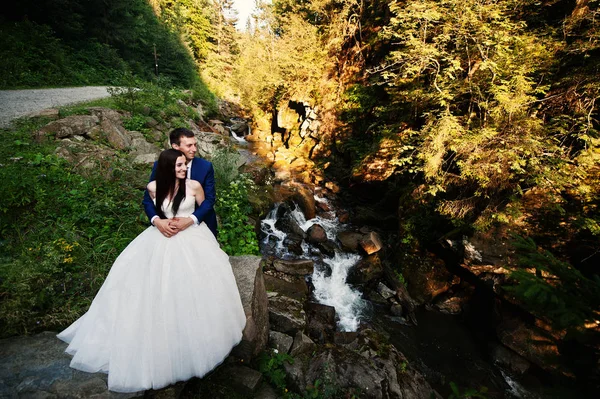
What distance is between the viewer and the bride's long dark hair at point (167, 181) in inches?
104

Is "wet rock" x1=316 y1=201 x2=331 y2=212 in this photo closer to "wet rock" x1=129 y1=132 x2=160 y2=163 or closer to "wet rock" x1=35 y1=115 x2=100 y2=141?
"wet rock" x1=129 y1=132 x2=160 y2=163

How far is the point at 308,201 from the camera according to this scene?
35.9 ft

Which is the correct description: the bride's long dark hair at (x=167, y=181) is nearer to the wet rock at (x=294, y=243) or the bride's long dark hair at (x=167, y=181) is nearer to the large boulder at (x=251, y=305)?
the large boulder at (x=251, y=305)

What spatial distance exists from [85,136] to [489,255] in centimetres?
1166

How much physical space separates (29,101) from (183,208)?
11.1 m

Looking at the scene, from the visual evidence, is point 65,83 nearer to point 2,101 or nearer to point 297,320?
point 2,101

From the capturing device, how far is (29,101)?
886 cm

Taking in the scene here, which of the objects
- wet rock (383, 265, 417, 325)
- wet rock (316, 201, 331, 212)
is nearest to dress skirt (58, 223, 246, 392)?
wet rock (383, 265, 417, 325)

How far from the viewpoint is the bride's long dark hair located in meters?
2.65

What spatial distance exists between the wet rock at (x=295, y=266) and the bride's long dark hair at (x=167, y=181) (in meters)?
5.29

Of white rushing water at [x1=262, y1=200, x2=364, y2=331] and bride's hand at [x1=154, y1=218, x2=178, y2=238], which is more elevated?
bride's hand at [x1=154, y1=218, x2=178, y2=238]

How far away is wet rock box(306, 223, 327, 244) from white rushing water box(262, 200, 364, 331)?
286mm

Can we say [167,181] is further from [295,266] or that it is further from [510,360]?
[510,360]

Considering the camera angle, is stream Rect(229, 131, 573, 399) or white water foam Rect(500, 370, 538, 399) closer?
white water foam Rect(500, 370, 538, 399)
